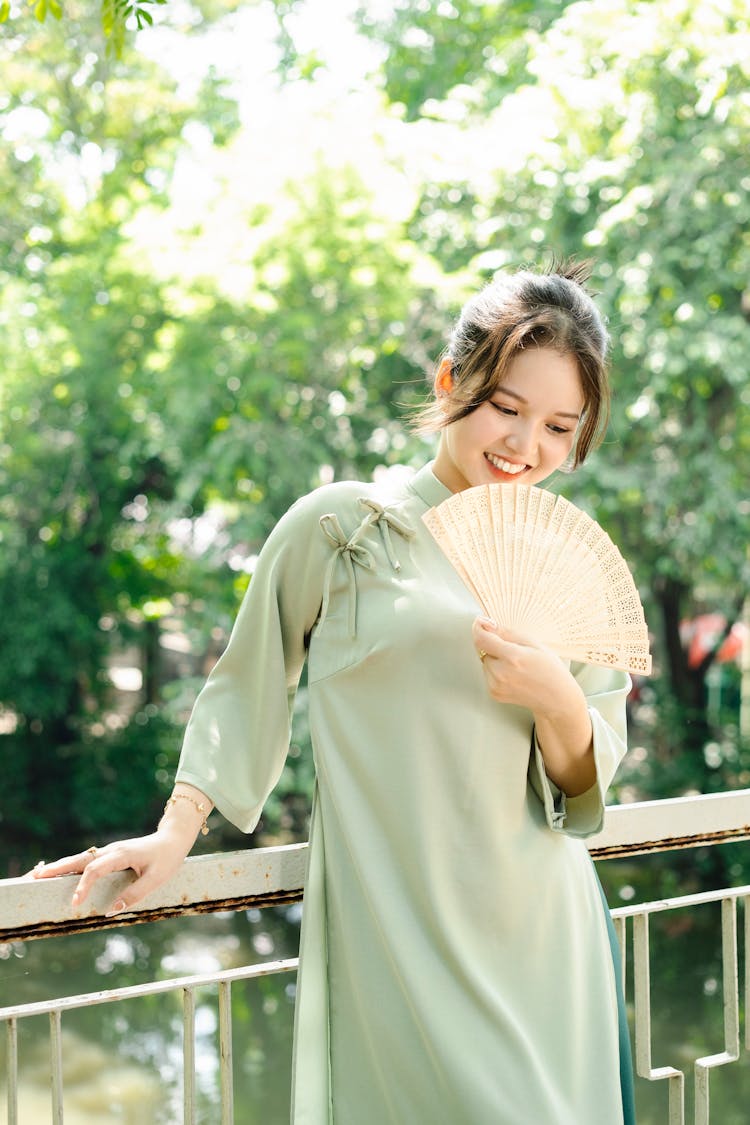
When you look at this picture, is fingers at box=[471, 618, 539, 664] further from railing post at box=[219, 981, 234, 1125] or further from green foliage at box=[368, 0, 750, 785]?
green foliage at box=[368, 0, 750, 785]

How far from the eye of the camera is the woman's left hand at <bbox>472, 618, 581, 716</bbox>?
119 cm

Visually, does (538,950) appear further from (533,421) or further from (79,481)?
(79,481)

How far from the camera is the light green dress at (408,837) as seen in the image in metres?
1.23

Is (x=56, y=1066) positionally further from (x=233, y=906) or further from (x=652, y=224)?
(x=652, y=224)

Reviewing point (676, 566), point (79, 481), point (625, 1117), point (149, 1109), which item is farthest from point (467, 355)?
Answer: point (79, 481)

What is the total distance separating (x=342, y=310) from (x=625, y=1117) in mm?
5514

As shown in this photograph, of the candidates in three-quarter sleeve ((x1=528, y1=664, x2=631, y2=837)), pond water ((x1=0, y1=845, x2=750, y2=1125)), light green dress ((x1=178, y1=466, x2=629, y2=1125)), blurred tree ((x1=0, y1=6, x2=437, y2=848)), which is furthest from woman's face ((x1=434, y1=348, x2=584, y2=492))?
pond water ((x1=0, y1=845, x2=750, y2=1125))

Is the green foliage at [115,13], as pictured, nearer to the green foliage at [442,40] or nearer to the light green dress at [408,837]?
the light green dress at [408,837]

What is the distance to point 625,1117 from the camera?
4.55ft

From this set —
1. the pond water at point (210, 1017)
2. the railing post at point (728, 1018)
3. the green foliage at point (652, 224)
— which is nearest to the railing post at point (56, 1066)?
the railing post at point (728, 1018)

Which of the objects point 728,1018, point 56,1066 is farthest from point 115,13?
point 728,1018

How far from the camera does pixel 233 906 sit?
1331 mm

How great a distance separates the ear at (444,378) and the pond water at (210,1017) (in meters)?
4.13

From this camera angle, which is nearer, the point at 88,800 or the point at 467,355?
the point at 467,355
